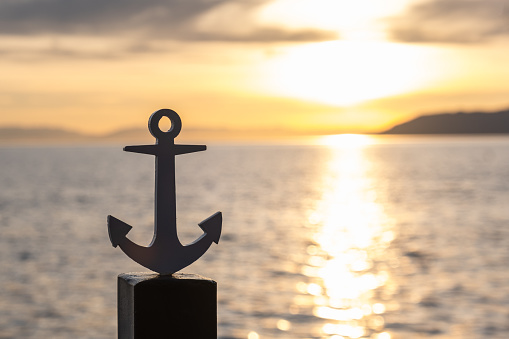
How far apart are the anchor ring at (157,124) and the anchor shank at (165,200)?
55 mm

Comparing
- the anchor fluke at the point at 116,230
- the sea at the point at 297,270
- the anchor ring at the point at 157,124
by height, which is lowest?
the sea at the point at 297,270

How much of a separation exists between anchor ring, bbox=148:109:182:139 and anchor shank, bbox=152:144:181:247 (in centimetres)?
6

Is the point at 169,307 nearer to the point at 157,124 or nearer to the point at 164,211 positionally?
the point at 164,211

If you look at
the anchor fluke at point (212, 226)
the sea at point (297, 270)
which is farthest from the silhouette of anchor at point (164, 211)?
the sea at point (297, 270)

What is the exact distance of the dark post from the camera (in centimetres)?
370

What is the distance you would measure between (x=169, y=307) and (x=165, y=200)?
519mm

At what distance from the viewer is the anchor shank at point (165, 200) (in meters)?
3.80

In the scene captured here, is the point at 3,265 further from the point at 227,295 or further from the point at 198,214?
the point at 198,214

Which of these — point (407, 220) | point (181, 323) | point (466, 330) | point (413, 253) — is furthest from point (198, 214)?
point (181, 323)

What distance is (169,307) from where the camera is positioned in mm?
3734

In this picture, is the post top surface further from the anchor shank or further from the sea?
the sea

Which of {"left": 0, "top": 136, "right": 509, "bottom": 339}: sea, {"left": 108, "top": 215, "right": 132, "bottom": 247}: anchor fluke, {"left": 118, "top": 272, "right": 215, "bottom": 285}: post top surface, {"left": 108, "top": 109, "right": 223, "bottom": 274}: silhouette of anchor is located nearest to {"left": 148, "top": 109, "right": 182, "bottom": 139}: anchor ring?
{"left": 108, "top": 109, "right": 223, "bottom": 274}: silhouette of anchor

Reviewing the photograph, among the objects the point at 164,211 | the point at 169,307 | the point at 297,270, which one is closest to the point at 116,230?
the point at 164,211

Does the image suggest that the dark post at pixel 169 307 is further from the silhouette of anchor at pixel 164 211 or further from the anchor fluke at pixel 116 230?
the anchor fluke at pixel 116 230
